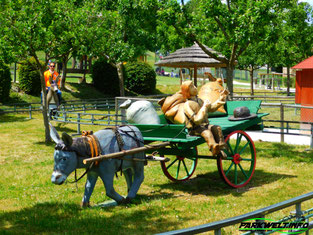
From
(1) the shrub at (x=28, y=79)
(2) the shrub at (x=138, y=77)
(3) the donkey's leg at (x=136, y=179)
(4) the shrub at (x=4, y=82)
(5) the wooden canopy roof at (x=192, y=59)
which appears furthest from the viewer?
(2) the shrub at (x=138, y=77)

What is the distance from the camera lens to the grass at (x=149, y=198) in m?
6.75

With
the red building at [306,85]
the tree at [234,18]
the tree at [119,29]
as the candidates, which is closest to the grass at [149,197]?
the red building at [306,85]

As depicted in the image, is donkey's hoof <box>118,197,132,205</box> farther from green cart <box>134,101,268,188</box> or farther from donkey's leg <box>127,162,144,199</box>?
green cart <box>134,101,268,188</box>

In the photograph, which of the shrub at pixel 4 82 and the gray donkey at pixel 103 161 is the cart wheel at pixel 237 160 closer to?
the gray donkey at pixel 103 161

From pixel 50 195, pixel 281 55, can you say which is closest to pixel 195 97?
pixel 50 195

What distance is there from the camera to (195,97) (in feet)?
29.2

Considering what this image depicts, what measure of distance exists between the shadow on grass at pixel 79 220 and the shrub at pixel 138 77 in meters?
25.8

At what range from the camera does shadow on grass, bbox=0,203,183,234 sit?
6.50m

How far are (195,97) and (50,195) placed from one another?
3569 millimetres

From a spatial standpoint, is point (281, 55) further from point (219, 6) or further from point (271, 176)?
point (271, 176)

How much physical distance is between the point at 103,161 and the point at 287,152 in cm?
720

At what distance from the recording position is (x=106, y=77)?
3209 centimetres

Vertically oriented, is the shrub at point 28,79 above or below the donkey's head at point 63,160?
above

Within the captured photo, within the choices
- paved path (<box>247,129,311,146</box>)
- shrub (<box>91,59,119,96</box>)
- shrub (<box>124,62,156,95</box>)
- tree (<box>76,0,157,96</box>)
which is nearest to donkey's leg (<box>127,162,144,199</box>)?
paved path (<box>247,129,311,146</box>)
